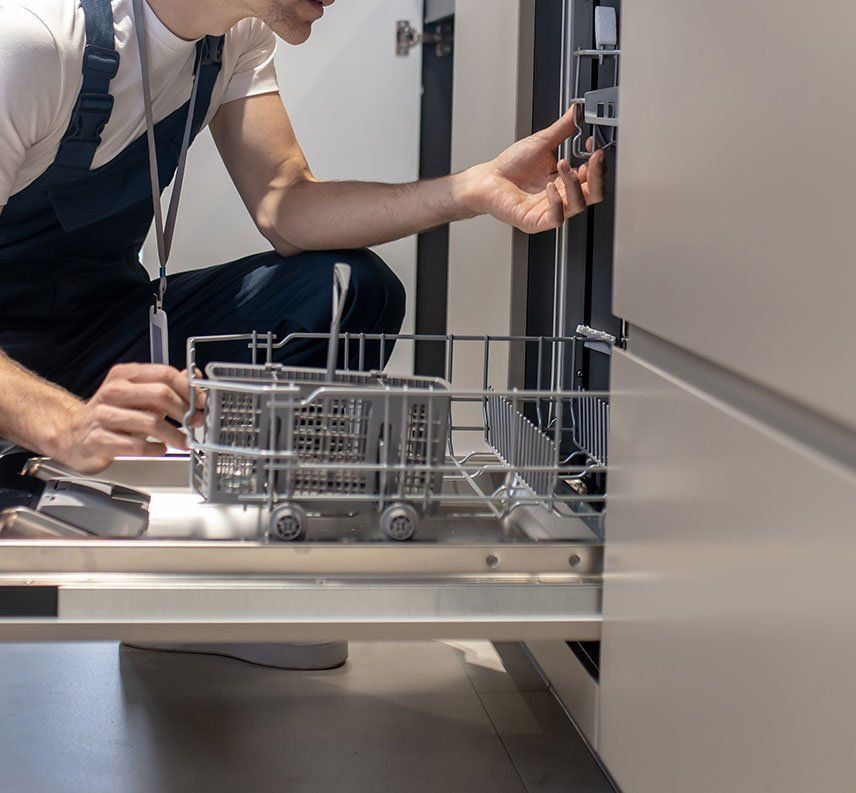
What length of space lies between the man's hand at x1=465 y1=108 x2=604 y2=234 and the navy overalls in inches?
10.0

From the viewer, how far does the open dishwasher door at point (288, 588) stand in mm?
744

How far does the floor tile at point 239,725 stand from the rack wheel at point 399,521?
338mm

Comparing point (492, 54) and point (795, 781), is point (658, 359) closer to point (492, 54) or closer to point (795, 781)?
point (795, 781)

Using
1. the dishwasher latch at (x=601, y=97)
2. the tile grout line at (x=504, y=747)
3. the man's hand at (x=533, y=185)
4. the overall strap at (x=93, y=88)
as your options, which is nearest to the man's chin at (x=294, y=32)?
the overall strap at (x=93, y=88)

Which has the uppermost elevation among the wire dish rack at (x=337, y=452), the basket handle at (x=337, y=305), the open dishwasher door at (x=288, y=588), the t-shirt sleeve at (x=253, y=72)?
the t-shirt sleeve at (x=253, y=72)

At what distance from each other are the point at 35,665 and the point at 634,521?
2.92ft

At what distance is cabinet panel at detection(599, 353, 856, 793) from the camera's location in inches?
18.3

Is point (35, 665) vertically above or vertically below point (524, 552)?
below

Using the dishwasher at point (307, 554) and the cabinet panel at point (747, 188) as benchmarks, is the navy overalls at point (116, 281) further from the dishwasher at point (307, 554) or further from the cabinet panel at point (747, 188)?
the cabinet panel at point (747, 188)

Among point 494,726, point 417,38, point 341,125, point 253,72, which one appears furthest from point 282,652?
point 417,38

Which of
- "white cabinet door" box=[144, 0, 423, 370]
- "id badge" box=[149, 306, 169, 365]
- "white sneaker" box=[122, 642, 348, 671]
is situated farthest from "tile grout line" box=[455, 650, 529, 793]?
"white cabinet door" box=[144, 0, 423, 370]

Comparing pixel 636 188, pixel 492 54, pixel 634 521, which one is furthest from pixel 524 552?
pixel 492 54

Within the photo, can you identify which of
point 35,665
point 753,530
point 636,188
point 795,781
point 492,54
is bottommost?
point 35,665

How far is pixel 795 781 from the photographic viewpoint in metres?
0.49
